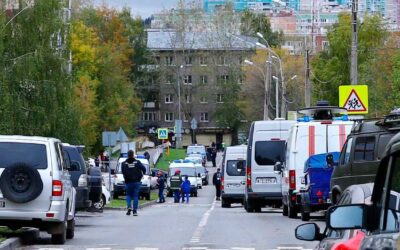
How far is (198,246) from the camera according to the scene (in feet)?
66.3

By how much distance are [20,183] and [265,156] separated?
16362mm

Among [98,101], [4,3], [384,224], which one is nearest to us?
[384,224]

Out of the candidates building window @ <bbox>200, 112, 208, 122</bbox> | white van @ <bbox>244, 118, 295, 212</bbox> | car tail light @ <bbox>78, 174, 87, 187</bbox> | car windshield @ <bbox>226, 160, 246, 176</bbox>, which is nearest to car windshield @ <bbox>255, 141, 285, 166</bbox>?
white van @ <bbox>244, 118, 295, 212</bbox>

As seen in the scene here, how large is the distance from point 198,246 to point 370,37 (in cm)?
4888

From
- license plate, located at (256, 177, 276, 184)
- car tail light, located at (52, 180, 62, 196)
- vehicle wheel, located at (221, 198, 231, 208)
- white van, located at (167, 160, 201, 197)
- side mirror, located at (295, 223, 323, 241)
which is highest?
side mirror, located at (295, 223, 323, 241)

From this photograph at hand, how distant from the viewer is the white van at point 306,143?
28797mm

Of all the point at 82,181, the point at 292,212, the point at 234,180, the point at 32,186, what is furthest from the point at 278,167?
the point at 234,180

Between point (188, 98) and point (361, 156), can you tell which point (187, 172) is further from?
point (188, 98)

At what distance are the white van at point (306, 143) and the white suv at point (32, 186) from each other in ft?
31.0

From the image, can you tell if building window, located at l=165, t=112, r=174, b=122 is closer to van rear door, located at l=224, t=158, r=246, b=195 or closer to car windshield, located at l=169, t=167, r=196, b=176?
car windshield, located at l=169, t=167, r=196, b=176

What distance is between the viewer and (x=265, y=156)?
3534 centimetres

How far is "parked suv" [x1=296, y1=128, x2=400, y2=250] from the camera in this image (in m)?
6.97

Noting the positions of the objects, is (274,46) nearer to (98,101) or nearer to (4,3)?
(98,101)

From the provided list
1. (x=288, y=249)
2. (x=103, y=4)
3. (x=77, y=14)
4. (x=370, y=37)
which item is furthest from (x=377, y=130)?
(x=103, y=4)
